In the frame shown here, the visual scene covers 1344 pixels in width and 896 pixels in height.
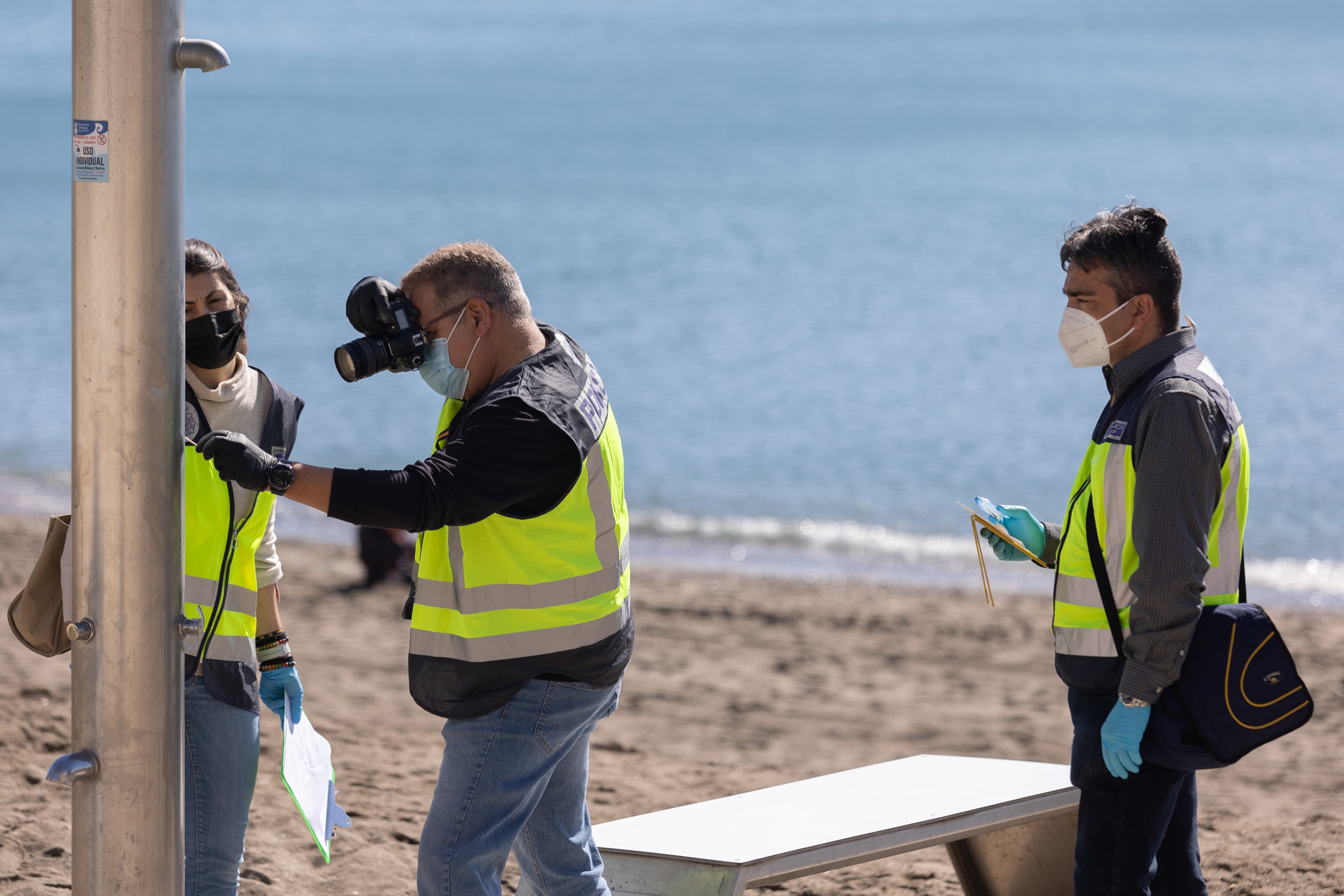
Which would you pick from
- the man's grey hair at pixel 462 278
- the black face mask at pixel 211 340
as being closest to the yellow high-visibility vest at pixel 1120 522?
the man's grey hair at pixel 462 278

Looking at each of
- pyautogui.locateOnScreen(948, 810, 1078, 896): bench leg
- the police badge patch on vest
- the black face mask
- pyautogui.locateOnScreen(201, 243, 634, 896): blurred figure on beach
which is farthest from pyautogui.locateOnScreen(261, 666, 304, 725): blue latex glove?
pyautogui.locateOnScreen(948, 810, 1078, 896): bench leg

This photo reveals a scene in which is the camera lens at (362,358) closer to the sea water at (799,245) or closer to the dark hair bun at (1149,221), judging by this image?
the sea water at (799,245)

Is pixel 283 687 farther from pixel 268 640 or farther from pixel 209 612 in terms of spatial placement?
pixel 209 612

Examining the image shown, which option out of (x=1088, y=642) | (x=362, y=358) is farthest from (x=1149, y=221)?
(x=362, y=358)

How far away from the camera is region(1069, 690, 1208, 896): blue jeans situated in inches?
124

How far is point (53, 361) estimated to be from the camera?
21844 millimetres

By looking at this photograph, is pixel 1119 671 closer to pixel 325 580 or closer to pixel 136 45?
pixel 136 45

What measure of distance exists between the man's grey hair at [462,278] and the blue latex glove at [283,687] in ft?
3.28

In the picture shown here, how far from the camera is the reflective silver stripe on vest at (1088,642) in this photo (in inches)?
126

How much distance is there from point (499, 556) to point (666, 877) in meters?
1.06

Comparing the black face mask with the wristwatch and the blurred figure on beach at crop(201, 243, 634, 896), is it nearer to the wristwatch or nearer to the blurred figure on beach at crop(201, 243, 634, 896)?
the blurred figure on beach at crop(201, 243, 634, 896)

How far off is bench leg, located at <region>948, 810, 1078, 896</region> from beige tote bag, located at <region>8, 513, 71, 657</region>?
8.78 feet

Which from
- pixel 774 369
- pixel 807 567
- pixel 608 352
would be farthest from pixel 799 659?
pixel 608 352

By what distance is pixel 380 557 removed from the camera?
10.3 meters
